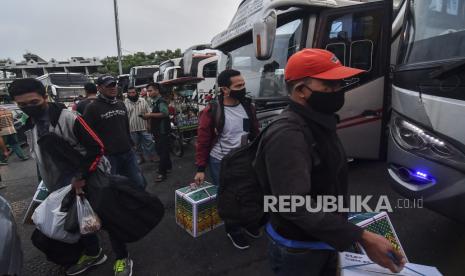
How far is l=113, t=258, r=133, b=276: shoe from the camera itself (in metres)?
2.66

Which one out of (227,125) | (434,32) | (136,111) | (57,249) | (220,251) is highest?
(434,32)

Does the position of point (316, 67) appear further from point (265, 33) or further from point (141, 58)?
point (141, 58)

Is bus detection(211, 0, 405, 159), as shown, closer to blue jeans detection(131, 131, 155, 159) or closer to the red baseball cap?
the red baseball cap

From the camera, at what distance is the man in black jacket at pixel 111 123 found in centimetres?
356

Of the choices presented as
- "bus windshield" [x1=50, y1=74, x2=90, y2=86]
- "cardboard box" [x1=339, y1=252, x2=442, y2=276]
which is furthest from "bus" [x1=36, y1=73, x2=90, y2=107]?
"cardboard box" [x1=339, y1=252, x2=442, y2=276]

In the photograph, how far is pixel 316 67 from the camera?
1.26 m

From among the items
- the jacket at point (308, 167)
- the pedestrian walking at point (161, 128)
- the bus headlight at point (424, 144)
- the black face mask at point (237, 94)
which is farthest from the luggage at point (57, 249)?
the bus headlight at point (424, 144)

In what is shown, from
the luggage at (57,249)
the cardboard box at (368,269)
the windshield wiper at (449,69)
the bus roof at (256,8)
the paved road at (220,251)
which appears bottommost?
the paved road at (220,251)

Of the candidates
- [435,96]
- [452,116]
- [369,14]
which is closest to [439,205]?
[452,116]

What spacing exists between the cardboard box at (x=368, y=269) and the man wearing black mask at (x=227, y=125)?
1552 millimetres

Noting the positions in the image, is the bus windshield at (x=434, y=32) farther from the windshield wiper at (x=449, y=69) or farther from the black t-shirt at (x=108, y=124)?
the black t-shirt at (x=108, y=124)

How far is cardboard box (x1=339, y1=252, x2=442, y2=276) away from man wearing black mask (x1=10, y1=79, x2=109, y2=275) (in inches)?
81.1

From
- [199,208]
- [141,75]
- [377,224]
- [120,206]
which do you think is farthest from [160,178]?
[141,75]

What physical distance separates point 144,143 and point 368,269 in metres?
5.84
